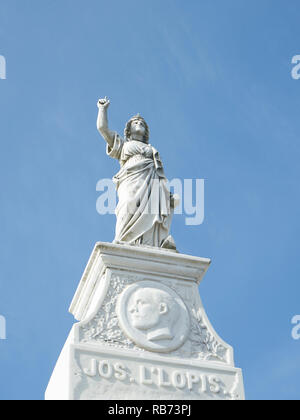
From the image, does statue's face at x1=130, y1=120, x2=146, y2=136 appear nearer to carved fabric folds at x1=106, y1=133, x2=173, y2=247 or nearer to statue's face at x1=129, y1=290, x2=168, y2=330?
carved fabric folds at x1=106, y1=133, x2=173, y2=247

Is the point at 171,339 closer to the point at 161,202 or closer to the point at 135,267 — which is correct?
the point at 135,267

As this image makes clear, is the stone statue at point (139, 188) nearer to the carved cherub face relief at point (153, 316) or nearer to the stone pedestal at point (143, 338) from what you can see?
the stone pedestal at point (143, 338)

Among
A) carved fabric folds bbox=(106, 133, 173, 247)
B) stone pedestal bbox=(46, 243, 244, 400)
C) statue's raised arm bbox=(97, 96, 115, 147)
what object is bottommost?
stone pedestal bbox=(46, 243, 244, 400)

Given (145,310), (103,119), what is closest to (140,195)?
(103,119)

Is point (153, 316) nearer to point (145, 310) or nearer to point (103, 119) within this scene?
point (145, 310)

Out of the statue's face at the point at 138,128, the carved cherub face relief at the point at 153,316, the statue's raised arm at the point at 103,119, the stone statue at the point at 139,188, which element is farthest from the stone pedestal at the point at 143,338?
the statue's face at the point at 138,128

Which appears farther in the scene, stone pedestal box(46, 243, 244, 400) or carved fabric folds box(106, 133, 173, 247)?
carved fabric folds box(106, 133, 173, 247)

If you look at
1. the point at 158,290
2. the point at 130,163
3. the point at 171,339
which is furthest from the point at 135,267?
the point at 130,163

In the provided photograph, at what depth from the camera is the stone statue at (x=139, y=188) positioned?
49.1 ft

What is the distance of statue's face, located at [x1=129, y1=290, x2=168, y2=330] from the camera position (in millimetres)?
13414

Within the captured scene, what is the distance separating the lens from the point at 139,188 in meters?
15.4

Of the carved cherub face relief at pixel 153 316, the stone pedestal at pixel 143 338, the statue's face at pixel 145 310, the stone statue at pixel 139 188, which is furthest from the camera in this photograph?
the stone statue at pixel 139 188

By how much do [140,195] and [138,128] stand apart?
198 centimetres

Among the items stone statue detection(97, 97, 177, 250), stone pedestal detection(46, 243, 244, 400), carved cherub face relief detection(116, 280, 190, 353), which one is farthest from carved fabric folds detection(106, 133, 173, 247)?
carved cherub face relief detection(116, 280, 190, 353)
